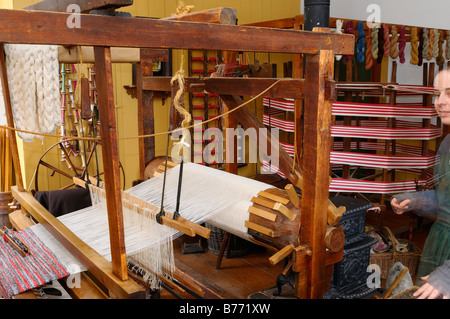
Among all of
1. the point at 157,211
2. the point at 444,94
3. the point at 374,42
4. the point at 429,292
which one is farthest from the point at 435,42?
the point at 157,211

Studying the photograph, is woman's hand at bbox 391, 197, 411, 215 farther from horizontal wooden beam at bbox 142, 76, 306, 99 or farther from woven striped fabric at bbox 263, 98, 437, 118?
woven striped fabric at bbox 263, 98, 437, 118

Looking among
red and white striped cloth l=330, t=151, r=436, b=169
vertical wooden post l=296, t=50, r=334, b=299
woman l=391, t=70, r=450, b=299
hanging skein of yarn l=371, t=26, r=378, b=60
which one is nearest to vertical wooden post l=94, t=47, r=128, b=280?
vertical wooden post l=296, t=50, r=334, b=299

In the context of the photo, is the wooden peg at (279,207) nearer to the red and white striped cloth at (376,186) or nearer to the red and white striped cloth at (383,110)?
the red and white striped cloth at (376,186)

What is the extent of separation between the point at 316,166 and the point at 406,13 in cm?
413

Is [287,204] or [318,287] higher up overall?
[287,204]

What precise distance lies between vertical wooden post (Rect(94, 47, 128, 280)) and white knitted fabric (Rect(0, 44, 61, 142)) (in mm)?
505

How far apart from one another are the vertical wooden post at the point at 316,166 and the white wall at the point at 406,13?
12.0ft

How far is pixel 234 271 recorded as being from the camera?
12.5 ft

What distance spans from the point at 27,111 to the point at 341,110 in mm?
3053

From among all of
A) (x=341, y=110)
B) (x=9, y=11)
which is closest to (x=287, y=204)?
(x=9, y=11)

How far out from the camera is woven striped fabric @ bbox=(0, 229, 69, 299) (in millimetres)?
1744

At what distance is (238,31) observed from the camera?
5.43 ft

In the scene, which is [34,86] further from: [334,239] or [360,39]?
[360,39]
